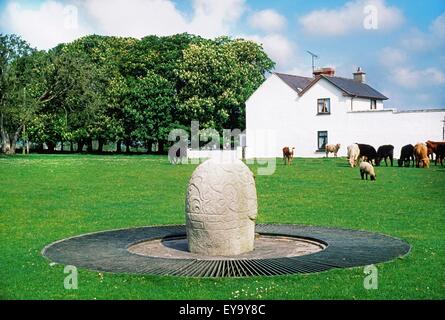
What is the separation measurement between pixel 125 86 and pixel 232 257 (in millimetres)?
58461

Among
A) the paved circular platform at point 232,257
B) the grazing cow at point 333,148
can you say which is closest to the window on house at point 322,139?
the grazing cow at point 333,148

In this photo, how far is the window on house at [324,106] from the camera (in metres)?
58.7

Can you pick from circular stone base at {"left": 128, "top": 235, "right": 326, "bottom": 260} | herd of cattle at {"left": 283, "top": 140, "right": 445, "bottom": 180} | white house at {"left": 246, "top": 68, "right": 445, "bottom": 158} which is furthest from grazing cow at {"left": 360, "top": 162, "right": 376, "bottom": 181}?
white house at {"left": 246, "top": 68, "right": 445, "bottom": 158}

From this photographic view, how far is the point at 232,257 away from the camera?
470 inches

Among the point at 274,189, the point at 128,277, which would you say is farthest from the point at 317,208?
the point at 128,277

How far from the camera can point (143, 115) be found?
6725 cm

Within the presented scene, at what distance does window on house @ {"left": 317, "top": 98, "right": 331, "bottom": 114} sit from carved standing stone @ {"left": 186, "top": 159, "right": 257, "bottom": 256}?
47.7m

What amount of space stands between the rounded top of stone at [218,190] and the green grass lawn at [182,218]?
83.0 inches

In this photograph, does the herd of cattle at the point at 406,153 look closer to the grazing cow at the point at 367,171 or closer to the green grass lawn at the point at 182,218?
the green grass lawn at the point at 182,218

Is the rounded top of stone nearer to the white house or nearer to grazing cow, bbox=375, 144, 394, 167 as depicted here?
grazing cow, bbox=375, 144, 394, 167

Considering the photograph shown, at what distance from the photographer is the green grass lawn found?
955cm
